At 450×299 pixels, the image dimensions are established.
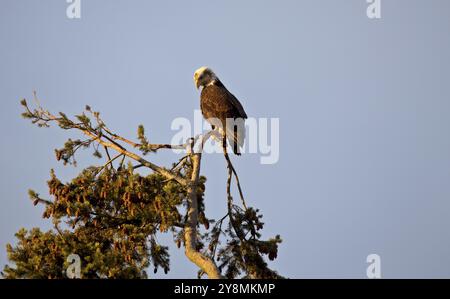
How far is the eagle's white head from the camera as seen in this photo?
1723 centimetres

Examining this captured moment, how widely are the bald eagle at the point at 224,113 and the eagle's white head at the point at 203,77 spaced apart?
0.26m

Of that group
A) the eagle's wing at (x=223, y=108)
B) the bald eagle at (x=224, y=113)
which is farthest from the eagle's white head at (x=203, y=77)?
the eagle's wing at (x=223, y=108)

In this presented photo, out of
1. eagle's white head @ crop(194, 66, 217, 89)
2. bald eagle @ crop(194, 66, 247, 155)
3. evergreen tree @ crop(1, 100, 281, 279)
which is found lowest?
evergreen tree @ crop(1, 100, 281, 279)

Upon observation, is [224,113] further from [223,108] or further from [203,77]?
[203,77]

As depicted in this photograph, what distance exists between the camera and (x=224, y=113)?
15805mm

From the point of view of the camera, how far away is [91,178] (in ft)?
41.1

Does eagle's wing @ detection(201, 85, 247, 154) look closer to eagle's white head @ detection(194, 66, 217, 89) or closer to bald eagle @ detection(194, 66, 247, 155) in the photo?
bald eagle @ detection(194, 66, 247, 155)

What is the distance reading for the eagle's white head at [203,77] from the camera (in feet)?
56.5

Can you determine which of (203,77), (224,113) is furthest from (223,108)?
(203,77)

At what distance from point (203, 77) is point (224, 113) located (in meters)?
1.76

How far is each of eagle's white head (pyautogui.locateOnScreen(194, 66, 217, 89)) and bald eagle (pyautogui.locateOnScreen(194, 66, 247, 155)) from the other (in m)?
0.26

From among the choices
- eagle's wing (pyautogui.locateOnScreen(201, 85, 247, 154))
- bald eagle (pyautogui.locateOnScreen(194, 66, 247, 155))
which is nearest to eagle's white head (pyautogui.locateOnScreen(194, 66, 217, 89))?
bald eagle (pyautogui.locateOnScreen(194, 66, 247, 155))
